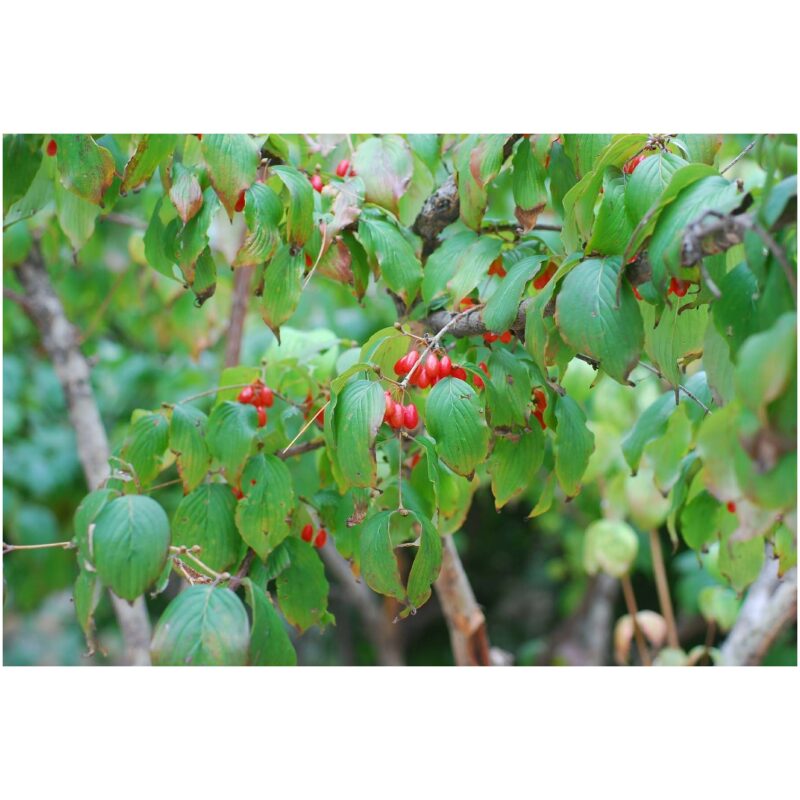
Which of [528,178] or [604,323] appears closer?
[604,323]

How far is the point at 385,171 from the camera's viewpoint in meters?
0.82

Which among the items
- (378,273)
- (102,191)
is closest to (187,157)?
(102,191)

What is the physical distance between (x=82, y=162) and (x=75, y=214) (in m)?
0.14

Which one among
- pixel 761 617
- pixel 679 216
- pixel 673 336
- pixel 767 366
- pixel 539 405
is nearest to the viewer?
pixel 767 366

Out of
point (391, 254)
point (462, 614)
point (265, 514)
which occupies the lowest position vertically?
point (462, 614)

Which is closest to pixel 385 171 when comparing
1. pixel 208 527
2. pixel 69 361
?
pixel 208 527

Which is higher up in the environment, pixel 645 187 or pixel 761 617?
pixel 645 187

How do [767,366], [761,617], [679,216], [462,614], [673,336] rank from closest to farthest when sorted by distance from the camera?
[767,366] → [679,216] → [673,336] → [462,614] → [761,617]

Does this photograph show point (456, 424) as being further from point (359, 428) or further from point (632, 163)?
point (632, 163)

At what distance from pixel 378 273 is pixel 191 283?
193 mm

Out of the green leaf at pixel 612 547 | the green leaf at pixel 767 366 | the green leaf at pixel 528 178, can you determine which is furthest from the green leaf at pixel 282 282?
the green leaf at pixel 612 547
